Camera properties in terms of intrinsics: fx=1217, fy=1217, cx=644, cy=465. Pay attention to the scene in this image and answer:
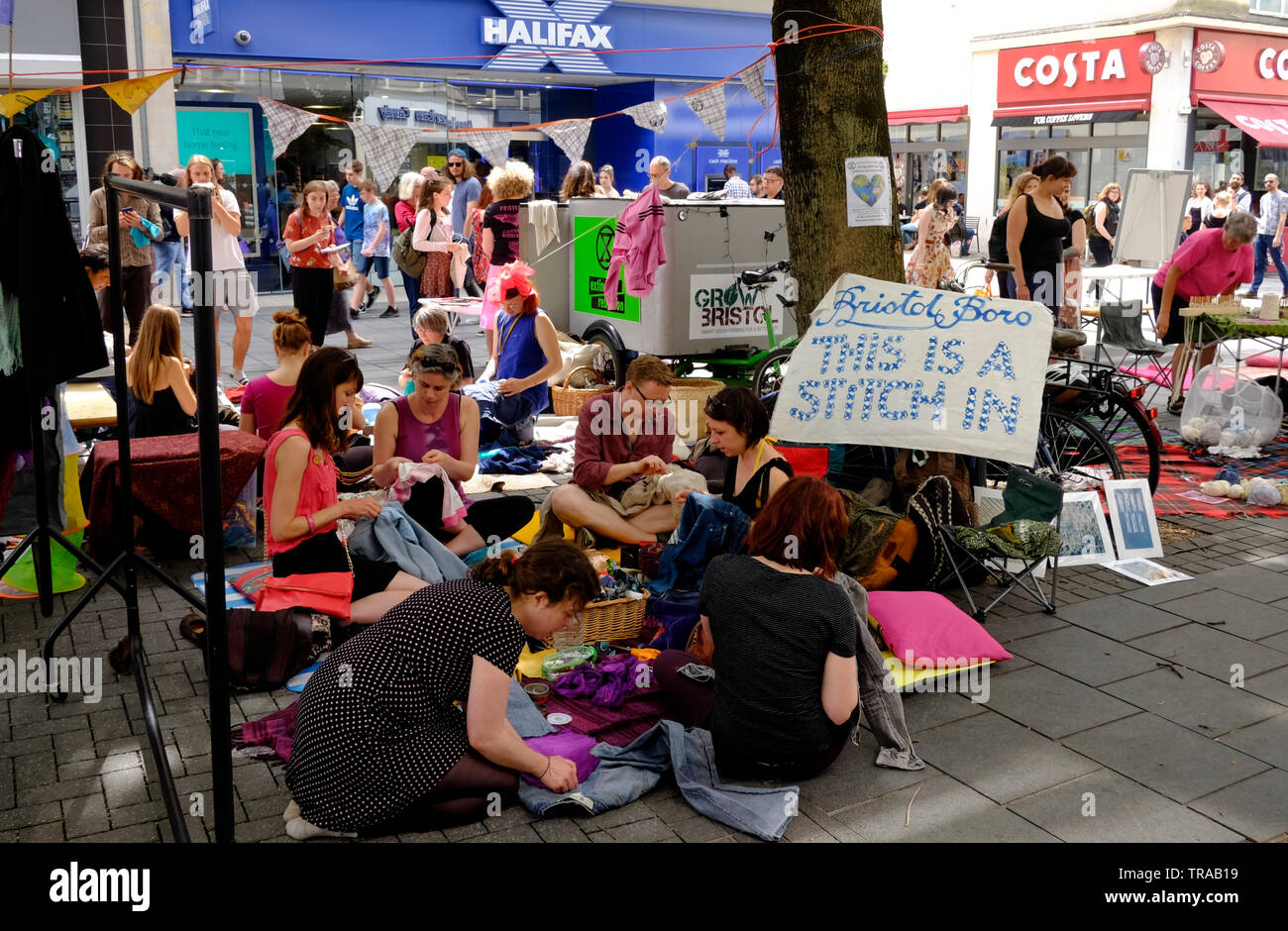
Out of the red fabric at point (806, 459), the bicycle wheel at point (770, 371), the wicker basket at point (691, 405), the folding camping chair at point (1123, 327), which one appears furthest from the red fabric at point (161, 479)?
the folding camping chair at point (1123, 327)

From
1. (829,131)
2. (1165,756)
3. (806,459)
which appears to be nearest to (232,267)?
(829,131)

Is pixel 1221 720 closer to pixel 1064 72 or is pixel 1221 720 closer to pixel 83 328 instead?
pixel 83 328

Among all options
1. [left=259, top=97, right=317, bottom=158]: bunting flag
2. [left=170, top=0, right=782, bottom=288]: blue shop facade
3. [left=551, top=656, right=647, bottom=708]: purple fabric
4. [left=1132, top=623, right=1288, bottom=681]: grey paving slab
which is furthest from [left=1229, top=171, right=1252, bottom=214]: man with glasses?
[left=551, top=656, right=647, bottom=708]: purple fabric

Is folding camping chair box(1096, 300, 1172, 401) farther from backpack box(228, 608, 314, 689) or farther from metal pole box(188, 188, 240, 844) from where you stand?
metal pole box(188, 188, 240, 844)

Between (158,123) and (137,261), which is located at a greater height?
(158,123)

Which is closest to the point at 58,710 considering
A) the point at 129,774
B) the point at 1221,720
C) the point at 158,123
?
the point at 129,774

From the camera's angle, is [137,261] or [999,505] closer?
[999,505]

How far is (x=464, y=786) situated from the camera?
3.82 m

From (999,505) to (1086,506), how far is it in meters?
0.62

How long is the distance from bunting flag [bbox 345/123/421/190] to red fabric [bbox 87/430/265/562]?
177 inches

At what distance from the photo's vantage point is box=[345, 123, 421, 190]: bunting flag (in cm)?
1011

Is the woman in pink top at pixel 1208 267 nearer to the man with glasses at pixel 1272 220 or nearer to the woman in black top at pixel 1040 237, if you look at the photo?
the woman in black top at pixel 1040 237

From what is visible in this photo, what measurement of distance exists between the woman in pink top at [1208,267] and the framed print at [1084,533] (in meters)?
3.83

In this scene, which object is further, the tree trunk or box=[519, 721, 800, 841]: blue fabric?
the tree trunk
